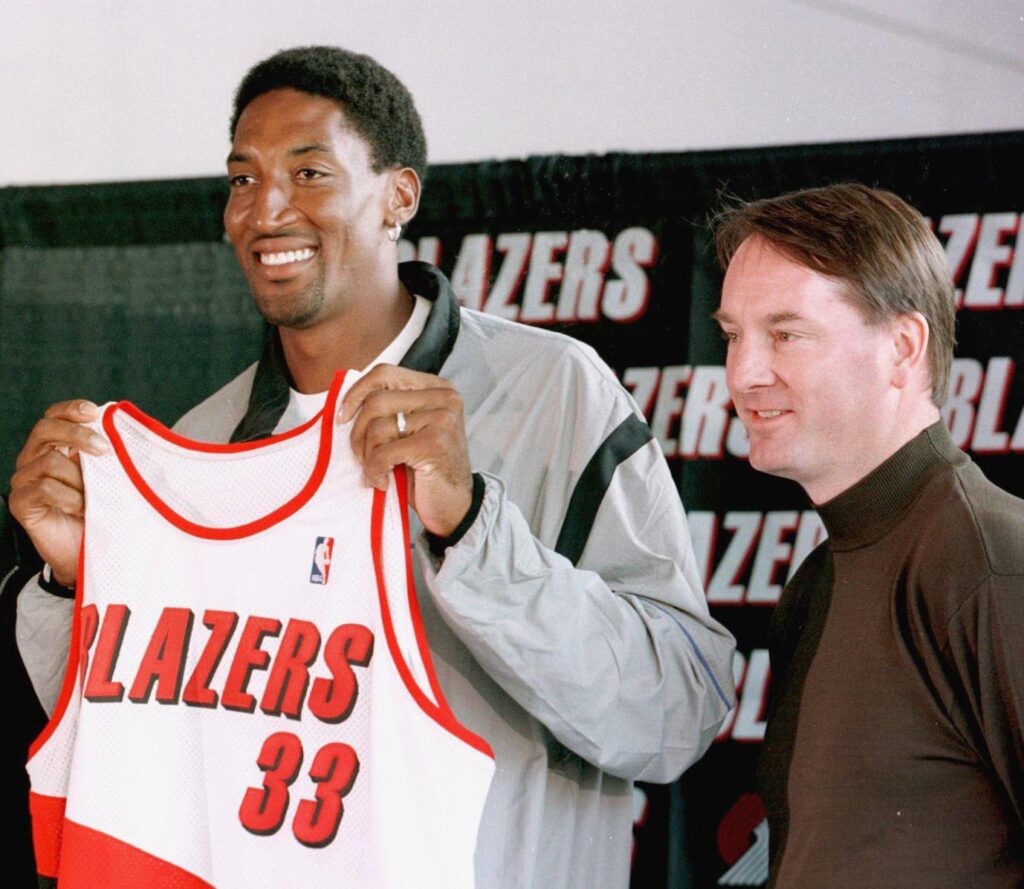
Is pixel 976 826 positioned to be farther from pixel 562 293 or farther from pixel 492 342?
pixel 562 293

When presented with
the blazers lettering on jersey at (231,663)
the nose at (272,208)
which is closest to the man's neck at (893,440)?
the blazers lettering on jersey at (231,663)

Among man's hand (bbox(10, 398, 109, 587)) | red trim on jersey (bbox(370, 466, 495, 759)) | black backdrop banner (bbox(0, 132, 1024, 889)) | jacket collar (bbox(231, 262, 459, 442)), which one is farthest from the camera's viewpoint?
black backdrop banner (bbox(0, 132, 1024, 889))

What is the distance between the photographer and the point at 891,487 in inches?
46.3

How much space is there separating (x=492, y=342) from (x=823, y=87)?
0.77 metres

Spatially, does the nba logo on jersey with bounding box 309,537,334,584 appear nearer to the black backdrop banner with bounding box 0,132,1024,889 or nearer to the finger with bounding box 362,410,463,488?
the finger with bounding box 362,410,463,488

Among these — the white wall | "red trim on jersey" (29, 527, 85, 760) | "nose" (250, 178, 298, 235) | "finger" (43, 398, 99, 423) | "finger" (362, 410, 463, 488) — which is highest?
the white wall

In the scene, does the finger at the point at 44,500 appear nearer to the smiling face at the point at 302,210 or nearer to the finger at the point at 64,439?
the finger at the point at 64,439

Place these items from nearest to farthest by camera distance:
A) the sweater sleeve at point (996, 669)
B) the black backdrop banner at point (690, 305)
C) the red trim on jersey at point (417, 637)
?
the sweater sleeve at point (996, 669) < the red trim on jersey at point (417, 637) < the black backdrop banner at point (690, 305)

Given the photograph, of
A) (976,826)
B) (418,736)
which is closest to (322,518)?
(418,736)

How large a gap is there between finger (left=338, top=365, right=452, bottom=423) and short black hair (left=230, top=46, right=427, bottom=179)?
46 cm

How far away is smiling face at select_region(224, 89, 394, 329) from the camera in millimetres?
1523

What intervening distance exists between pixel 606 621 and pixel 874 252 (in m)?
0.46

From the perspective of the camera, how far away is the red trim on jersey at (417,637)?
1.15 meters

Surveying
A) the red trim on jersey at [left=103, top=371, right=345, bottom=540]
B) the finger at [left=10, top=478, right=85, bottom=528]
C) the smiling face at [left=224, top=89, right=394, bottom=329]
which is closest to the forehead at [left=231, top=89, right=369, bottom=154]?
the smiling face at [left=224, top=89, right=394, bottom=329]
